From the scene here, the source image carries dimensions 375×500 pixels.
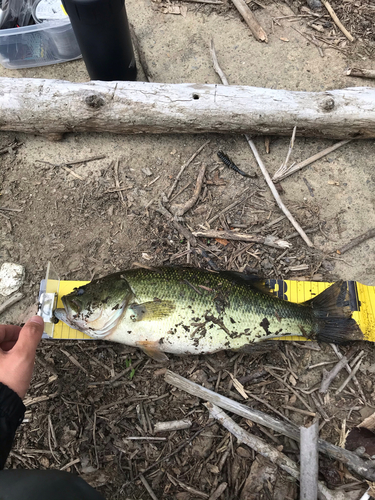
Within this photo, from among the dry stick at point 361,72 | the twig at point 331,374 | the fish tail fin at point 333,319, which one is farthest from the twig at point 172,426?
the dry stick at point 361,72

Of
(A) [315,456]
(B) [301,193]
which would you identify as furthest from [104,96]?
(A) [315,456]

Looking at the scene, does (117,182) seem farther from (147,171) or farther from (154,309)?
(154,309)

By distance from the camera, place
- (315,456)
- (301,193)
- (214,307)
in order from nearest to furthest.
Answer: (315,456)
(214,307)
(301,193)

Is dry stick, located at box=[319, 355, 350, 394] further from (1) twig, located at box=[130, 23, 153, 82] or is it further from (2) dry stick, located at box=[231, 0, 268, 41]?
(2) dry stick, located at box=[231, 0, 268, 41]

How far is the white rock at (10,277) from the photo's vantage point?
3.54m

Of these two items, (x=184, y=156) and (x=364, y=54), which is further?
(x=364, y=54)

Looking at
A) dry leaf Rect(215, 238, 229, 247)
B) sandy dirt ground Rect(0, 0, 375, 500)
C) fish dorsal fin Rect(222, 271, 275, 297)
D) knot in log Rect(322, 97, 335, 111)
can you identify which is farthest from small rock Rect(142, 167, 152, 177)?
knot in log Rect(322, 97, 335, 111)

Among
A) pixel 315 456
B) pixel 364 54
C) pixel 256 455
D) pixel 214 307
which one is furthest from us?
pixel 364 54

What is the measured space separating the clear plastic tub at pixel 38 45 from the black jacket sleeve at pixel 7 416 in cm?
450

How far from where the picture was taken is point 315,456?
2.62 metres

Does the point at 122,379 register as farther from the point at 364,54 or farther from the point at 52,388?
the point at 364,54

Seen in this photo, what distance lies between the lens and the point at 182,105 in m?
3.86

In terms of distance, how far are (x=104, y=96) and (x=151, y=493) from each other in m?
4.04

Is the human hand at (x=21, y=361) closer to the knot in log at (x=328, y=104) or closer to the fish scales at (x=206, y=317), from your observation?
the fish scales at (x=206, y=317)
